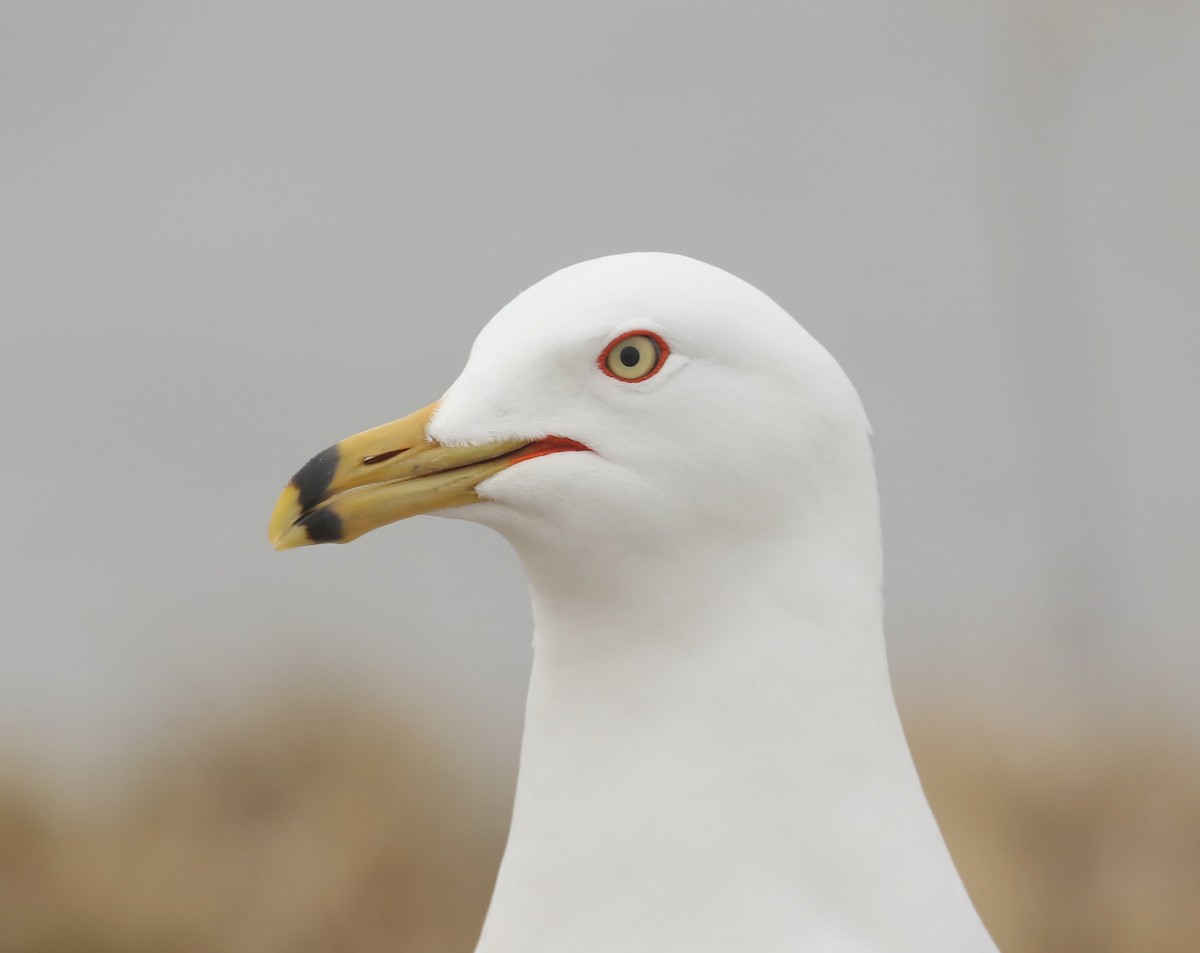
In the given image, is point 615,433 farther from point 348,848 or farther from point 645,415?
point 348,848

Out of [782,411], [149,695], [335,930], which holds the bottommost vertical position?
[335,930]

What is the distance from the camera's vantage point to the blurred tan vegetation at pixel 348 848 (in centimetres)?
388

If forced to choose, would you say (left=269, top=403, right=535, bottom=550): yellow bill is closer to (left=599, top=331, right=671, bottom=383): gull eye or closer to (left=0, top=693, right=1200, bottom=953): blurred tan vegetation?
(left=599, top=331, right=671, bottom=383): gull eye

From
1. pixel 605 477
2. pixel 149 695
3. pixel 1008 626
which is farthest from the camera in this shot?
pixel 1008 626

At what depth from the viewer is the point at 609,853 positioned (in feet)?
5.27

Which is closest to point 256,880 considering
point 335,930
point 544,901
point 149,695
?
point 335,930

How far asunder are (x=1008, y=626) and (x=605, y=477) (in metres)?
4.17

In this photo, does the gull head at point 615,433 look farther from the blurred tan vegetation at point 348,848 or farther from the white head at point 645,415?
the blurred tan vegetation at point 348,848

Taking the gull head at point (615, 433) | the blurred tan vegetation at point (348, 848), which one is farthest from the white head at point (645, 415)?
the blurred tan vegetation at point (348, 848)

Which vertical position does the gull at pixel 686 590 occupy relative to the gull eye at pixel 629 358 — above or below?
below

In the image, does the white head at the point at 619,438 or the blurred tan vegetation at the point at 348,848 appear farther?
the blurred tan vegetation at the point at 348,848

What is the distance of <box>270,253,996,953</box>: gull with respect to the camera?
1.53 m

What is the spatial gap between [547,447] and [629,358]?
0.36 ft

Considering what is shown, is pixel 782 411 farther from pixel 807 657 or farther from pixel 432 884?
pixel 432 884
